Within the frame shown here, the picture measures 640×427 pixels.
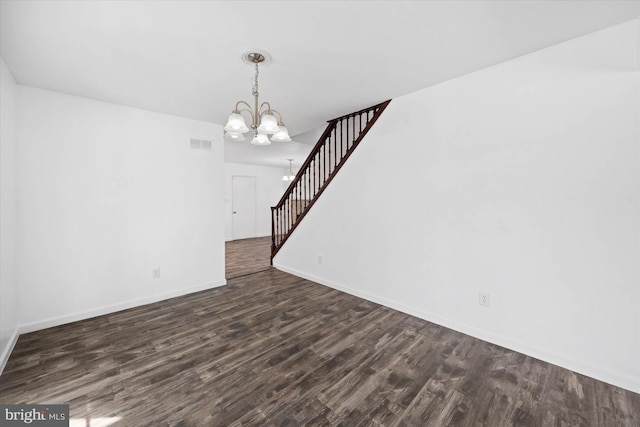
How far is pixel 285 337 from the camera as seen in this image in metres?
2.45

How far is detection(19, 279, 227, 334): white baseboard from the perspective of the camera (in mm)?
2584

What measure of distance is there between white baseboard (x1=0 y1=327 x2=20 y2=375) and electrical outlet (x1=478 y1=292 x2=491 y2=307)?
13.3 feet

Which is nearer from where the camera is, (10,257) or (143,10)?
(143,10)

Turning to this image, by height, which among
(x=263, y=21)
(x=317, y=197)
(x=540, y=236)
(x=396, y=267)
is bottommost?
(x=396, y=267)

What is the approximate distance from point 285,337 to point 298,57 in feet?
8.31

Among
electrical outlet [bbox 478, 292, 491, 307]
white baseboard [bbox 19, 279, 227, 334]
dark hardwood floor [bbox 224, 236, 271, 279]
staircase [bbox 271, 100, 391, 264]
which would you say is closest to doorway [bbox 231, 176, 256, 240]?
dark hardwood floor [bbox 224, 236, 271, 279]

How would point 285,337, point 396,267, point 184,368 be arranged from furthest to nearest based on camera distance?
point 396,267, point 285,337, point 184,368

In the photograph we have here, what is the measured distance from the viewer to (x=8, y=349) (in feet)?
7.09

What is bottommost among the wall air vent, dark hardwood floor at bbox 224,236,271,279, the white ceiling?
dark hardwood floor at bbox 224,236,271,279

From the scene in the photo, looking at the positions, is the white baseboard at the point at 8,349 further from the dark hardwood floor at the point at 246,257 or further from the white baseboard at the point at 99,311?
the dark hardwood floor at the point at 246,257

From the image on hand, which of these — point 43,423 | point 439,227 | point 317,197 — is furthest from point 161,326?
point 439,227

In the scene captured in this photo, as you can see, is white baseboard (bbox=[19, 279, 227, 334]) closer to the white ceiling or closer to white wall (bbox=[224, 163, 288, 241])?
the white ceiling

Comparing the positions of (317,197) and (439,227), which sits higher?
(317,197)

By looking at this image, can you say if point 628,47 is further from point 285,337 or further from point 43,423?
point 43,423
